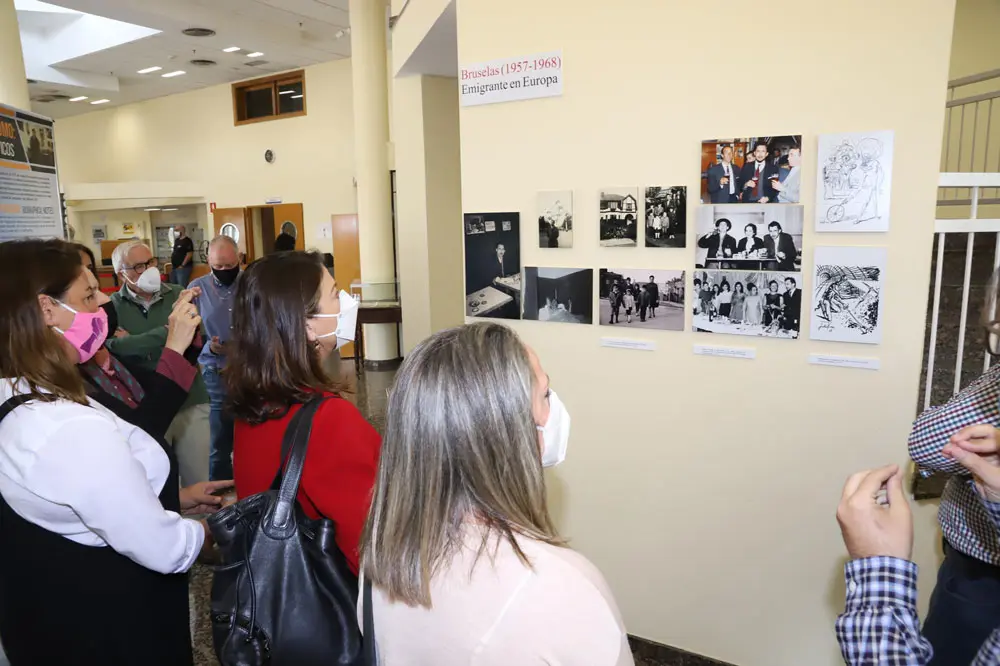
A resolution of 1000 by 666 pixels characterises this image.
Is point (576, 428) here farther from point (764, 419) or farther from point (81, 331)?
point (81, 331)

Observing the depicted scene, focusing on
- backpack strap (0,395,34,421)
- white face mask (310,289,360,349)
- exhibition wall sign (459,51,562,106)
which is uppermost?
exhibition wall sign (459,51,562,106)

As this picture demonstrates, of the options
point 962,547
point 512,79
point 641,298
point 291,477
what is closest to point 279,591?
point 291,477

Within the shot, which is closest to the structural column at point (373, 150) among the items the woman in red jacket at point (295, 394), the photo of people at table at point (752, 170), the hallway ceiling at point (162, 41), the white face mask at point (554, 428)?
the hallway ceiling at point (162, 41)

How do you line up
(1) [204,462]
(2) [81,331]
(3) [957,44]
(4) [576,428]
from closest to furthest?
(2) [81,331] → (4) [576,428] → (1) [204,462] → (3) [957,44]

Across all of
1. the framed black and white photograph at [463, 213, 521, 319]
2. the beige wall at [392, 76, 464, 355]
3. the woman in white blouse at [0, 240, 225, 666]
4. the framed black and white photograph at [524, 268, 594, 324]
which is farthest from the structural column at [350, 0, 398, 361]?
the woman in white blouse at [0, 240, 225, 666]

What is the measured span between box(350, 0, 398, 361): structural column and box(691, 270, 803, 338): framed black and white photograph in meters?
6.70

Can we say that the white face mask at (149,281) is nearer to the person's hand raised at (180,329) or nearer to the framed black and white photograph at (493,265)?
the person's hand raised at (180,329)

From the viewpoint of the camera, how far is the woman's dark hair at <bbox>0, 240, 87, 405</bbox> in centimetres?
155

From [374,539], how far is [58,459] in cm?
82

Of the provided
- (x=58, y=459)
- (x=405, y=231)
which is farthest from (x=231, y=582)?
(x=405, y=231)

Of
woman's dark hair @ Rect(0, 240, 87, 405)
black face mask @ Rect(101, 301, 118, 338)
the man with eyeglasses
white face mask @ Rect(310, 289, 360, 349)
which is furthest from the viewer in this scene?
the man with eyeglasses

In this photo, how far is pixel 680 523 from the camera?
279cm

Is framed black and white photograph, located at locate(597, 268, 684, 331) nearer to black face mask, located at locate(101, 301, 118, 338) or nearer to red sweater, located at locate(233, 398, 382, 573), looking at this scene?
red sweater, located at locate(233, 398, 382, 573)

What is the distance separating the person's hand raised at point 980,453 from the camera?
1135mm
